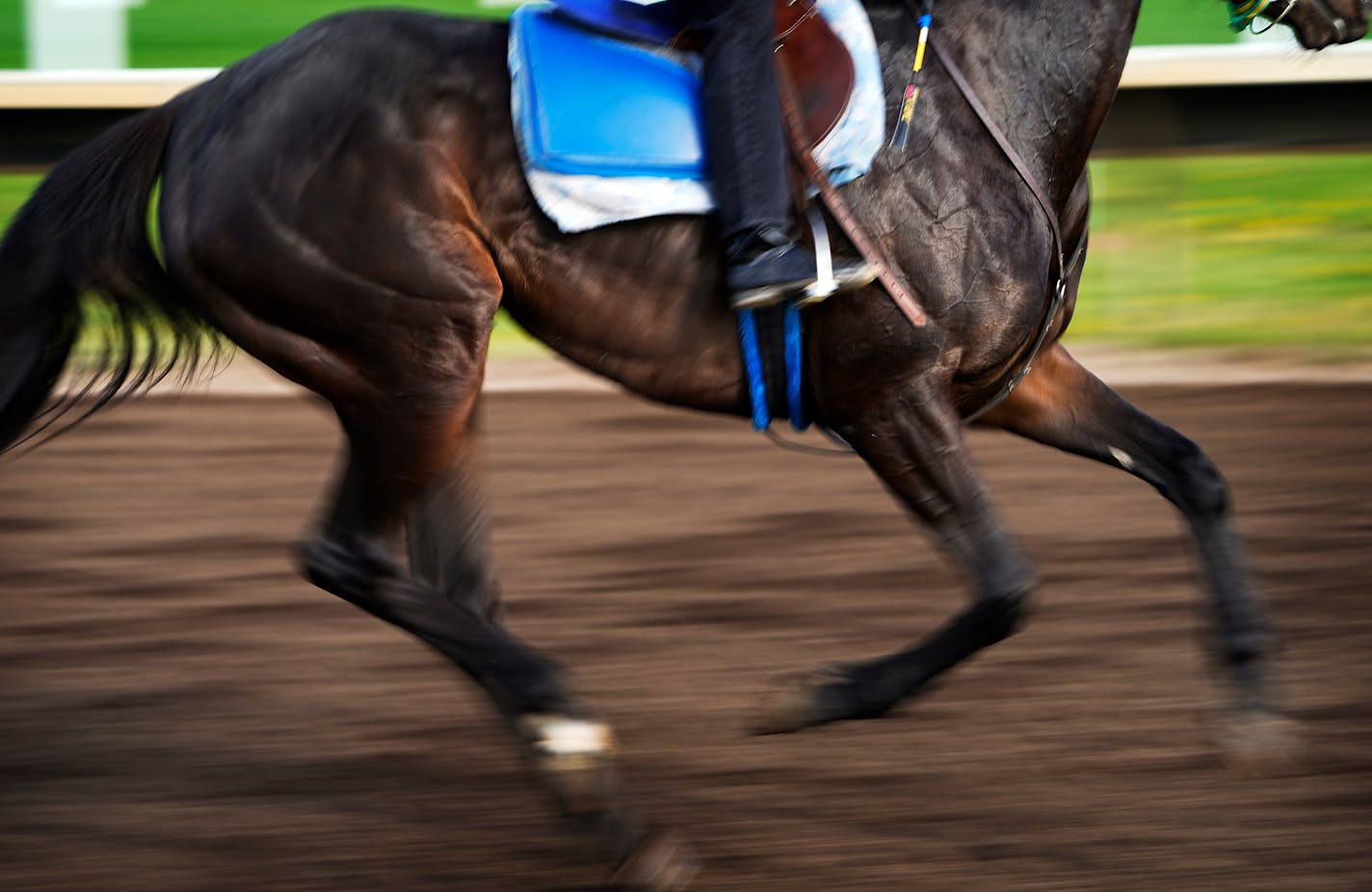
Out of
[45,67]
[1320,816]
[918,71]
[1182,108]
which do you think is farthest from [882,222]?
[45,67]

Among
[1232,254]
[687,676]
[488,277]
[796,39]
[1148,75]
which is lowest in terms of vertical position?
[1232,254]

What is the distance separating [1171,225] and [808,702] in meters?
6.59

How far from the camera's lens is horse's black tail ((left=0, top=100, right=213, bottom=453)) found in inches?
151

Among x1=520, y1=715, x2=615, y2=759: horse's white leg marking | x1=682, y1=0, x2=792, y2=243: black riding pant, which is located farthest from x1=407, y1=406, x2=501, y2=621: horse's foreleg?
x1=682, y1=0, x2=792, y2=243: black riding pant

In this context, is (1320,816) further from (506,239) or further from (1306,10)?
(506,239)

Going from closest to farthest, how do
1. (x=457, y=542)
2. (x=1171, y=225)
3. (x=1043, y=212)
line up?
(x=1043, y=212) < (x=457, y=542) < (x=1171, y=225)

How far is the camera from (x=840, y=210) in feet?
12.1

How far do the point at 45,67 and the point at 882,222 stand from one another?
635 centimetres

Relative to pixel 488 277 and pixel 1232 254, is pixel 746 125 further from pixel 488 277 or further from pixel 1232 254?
pixel 1232 254

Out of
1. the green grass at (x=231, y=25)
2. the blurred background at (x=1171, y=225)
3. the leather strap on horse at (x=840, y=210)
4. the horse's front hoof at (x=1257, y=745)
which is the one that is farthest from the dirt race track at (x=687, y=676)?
the green grass at (x=231, y=25)

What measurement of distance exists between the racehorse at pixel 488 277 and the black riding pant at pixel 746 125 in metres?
0.15

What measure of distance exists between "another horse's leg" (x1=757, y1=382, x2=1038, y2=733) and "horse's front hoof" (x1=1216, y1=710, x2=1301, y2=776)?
72cm

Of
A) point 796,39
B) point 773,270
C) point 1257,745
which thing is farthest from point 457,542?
point 1257,745

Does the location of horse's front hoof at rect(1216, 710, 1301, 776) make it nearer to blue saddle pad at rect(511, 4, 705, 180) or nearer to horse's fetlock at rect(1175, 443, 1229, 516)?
horse's fetlock at rect(1175, 443, 1229, 516)
